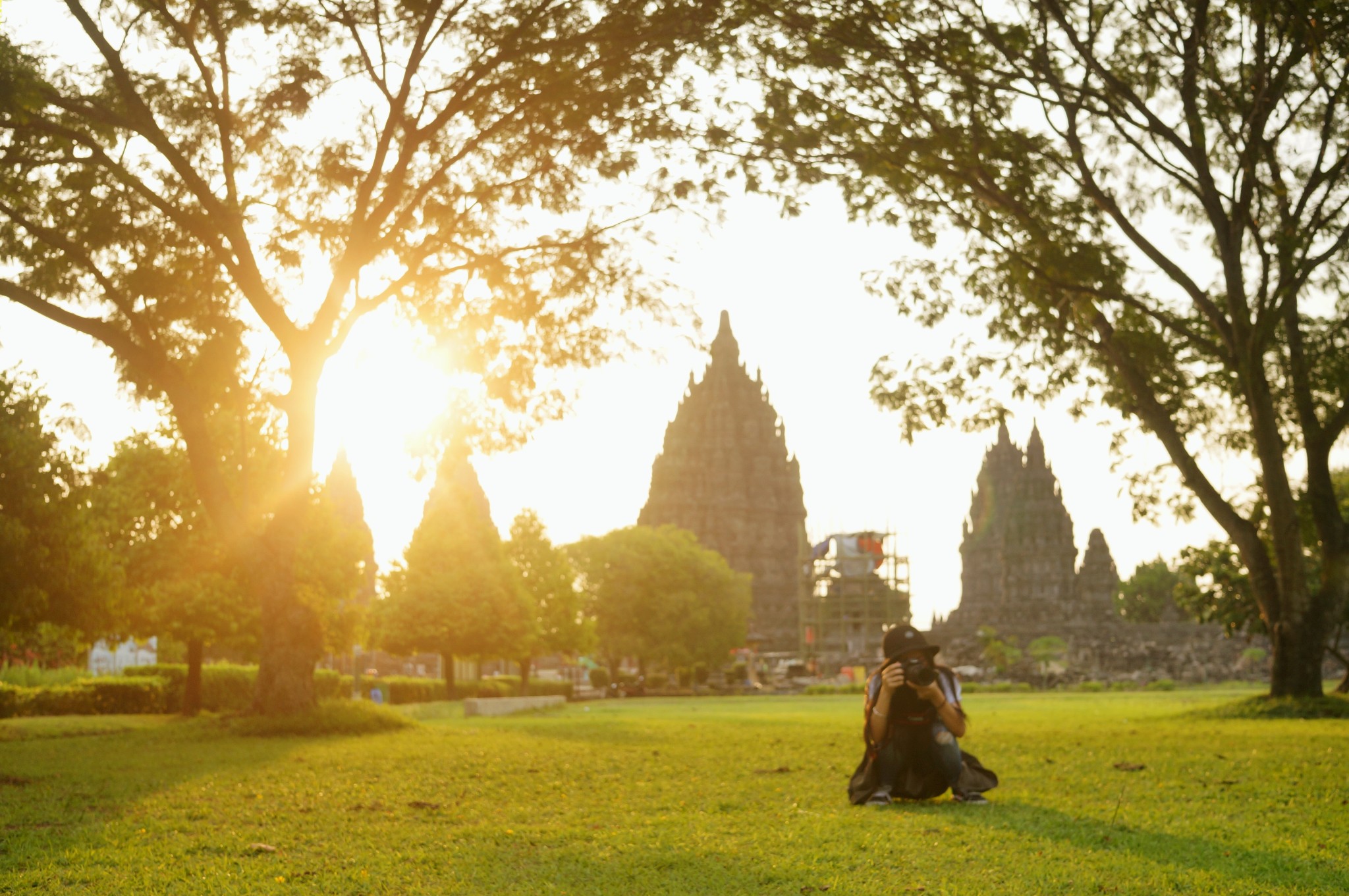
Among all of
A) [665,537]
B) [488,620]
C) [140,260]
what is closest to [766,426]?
[665,537]

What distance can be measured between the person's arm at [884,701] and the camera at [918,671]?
0.12 feet

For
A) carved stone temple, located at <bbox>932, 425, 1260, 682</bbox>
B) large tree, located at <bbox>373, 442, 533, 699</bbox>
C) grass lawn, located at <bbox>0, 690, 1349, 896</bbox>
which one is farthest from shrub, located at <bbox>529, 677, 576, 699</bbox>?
grass lawn, located at <bbox>0, 690, 1349, 896</bbox>

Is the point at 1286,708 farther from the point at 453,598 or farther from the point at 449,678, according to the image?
the point at 453,598

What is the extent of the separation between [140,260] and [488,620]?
29.0 metres

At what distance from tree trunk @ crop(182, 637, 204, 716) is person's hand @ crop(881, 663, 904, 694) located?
1965 cm

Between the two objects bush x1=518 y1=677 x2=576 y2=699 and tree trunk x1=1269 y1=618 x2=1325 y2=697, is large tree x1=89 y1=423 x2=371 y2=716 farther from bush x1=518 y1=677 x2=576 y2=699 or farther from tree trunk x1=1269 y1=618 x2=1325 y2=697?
bush x1=518 y1=677 x2=576 y2=699

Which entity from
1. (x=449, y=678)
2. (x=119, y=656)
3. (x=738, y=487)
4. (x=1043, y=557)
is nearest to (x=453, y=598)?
(x=449, y=678)

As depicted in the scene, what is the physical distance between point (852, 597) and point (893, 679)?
3322 inches

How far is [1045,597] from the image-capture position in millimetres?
100875

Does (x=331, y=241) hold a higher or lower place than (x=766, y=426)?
lower

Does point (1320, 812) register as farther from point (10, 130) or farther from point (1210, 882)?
point (10, 130)

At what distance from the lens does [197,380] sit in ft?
56.6

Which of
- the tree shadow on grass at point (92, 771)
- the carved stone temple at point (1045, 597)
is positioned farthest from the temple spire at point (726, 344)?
the tree shadow on grass at point (92, 771)

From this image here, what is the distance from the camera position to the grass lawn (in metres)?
5.90
